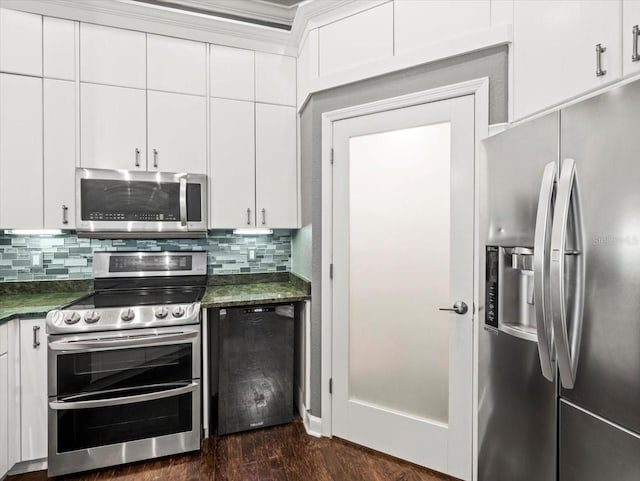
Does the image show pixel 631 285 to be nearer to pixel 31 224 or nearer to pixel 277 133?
pixel 277 133

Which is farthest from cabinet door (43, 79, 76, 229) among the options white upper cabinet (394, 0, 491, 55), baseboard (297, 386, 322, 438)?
white upper cabinet (394, 0, 491, 55)

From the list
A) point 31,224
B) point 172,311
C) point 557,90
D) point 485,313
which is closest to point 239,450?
point 172,311

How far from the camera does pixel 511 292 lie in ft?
4.69

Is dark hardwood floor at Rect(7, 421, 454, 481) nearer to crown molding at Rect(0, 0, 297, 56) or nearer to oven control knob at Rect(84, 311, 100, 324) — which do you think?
oven control knob at Rect(84, 311, 100, 324)

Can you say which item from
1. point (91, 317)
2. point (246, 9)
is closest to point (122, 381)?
point (91, 317)

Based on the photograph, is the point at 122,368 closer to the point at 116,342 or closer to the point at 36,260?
the point at 116,342

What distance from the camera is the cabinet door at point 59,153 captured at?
7.51 feet

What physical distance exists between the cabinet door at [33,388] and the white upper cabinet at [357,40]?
2357 millimetres

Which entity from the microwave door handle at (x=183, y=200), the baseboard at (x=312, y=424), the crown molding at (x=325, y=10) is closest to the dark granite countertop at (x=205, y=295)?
the microwave door handle at (x=183, y=200)

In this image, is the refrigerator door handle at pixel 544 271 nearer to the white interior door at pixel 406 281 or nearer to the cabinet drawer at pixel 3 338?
the white interior door at pixel 406 281

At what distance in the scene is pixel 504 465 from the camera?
1462mm

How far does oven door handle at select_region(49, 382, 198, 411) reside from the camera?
1.95 metres

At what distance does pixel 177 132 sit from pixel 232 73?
620mm

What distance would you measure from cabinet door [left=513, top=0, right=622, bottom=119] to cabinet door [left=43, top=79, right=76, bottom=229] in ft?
8.82
